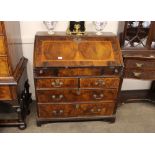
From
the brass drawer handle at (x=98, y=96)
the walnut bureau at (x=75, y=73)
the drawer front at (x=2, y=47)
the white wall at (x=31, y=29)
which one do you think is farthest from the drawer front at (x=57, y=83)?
the white wall at (x=31, y=29)

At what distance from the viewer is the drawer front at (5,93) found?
184 cm

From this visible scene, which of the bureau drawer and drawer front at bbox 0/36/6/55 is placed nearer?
drawer front at bbox 0/36/6/55

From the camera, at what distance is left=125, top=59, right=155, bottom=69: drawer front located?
2055 mm

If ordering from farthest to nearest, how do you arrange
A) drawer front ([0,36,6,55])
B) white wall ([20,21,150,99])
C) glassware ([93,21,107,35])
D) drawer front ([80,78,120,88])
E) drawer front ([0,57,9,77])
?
1. white wall ([20,21,150,99])
2. glassware ([93,21,107,35])
3. drawer front ([80,78,120,88])
4. drawer front ([0,57,9,77])
5. drawer front ([0,36,6,55])

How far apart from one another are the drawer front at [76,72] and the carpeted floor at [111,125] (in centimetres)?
70

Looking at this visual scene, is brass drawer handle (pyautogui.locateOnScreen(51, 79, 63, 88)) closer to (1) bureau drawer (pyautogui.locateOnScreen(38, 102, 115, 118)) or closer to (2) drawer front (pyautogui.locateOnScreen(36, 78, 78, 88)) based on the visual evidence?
(2) drawer front (pyautogui.locateOnScreen(36, 78, 78, 88))

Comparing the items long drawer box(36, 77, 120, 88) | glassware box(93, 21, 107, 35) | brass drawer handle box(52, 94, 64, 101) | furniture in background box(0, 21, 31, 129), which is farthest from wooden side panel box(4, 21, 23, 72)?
glassware box(93, 21, 107, 35)

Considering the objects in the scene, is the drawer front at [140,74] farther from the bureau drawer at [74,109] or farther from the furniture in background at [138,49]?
the bureau drawer at [74,109]

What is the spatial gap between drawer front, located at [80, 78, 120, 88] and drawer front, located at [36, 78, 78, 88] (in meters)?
0.08

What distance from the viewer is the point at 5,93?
1871 millimetres

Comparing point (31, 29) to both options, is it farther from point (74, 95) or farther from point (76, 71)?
point (74, 95)

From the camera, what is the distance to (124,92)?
2736 mm
